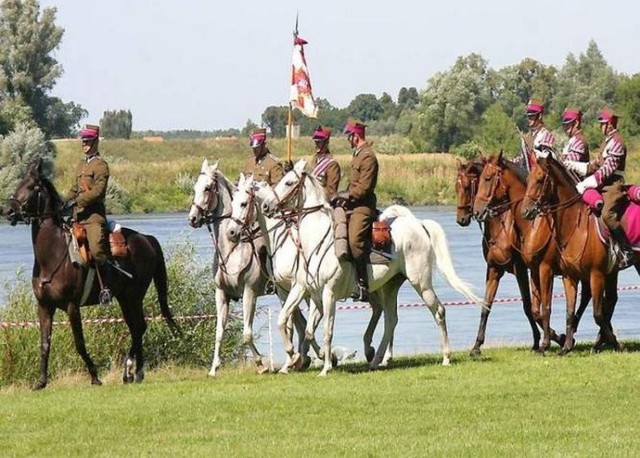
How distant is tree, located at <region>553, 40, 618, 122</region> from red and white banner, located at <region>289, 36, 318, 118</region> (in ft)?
288

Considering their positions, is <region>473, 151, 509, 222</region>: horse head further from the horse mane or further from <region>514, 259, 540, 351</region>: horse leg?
<region>514, 259, 540, 351</region>: horse leg

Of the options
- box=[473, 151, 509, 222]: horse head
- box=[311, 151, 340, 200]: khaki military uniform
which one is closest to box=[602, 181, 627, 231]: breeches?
box=[473, 151, 509, 222]: horse head

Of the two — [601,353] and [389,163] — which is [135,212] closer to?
[389,163]

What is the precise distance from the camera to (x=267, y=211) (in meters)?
18.1

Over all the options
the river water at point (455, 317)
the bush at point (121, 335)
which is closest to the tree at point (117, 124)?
the river water at point (455, 317)

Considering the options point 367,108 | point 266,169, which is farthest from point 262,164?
point 367,108

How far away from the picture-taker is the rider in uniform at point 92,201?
58.4 feet

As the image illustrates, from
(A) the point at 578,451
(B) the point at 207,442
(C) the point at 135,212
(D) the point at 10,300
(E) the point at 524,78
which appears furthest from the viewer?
(E) the point at 524,78

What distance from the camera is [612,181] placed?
18938 mm

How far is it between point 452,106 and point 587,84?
121ft

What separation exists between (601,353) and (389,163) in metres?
54.2

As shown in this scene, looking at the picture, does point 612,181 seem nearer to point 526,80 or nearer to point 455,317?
point 455,317

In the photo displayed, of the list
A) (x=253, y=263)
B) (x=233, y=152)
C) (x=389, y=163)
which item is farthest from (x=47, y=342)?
(x=233, y=152)

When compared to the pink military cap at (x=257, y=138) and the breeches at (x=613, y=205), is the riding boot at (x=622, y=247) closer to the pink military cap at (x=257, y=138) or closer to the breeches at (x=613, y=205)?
the breeches at (x=613, y=205)
